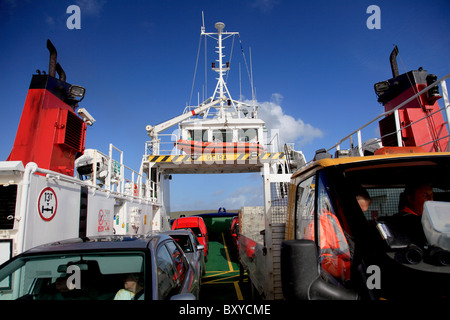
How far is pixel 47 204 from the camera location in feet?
14.2

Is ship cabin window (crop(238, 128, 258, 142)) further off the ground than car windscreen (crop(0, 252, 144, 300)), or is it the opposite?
ship cabin window (crop(238, 128, 258, 142))

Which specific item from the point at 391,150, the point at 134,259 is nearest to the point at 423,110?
Result: the point at 391,150

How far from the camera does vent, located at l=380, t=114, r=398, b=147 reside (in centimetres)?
584

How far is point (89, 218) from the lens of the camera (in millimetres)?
5723

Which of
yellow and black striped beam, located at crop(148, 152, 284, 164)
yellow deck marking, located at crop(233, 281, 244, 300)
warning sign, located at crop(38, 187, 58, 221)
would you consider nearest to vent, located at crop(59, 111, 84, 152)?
warning sign, located at crop(38, 187, 58, 221)

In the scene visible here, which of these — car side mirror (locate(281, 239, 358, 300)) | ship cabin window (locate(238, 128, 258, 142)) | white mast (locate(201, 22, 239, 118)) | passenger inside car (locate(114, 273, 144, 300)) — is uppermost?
white mast (locate(201, 22, 239, 118))

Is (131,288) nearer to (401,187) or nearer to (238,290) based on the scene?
(401,187)

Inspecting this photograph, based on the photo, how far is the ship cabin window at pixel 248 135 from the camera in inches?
601

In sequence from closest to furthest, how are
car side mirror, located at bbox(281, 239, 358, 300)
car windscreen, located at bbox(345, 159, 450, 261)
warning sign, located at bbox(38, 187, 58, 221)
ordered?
car side mirror, located at bbox(281, 239, 358, 300)
car windscreen, located at bbox(345, 159, 450, 261)
warning sign, located at bbox(38, 187, 58, 221)

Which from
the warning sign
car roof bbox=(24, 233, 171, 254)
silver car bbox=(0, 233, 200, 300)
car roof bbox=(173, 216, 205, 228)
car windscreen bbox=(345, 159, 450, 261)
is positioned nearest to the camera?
car windscreen bbox=(345, 159, 450, 261)

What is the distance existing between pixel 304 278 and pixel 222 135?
13.8 metres

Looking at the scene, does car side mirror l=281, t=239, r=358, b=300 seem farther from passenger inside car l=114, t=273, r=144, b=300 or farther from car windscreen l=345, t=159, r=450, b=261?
passenger inside car l=114, t=273, r=144, b=300

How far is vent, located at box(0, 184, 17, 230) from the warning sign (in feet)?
1.11
